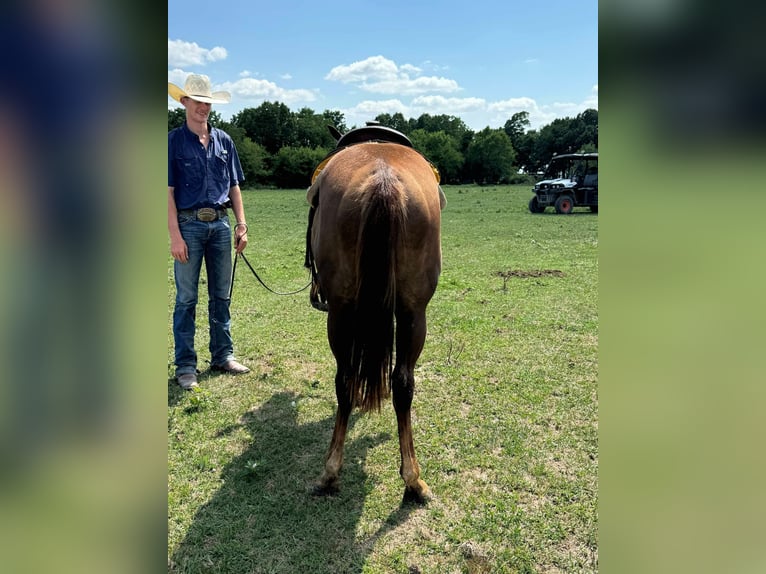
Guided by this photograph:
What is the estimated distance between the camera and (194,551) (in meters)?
2.33

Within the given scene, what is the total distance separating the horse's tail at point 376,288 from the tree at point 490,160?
187 feet

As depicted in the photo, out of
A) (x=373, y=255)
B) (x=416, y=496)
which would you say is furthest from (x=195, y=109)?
(x=416, y=496)

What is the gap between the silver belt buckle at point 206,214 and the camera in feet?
13.3

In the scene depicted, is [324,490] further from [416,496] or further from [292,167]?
[292,167]

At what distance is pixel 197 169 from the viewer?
3.97 m

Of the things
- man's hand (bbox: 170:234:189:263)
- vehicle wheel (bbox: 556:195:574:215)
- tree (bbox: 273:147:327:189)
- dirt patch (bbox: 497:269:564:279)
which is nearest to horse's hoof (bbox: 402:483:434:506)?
man's hand (bbox: 170:234:189:263)

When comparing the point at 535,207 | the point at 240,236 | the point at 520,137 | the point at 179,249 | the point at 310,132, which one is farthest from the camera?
the point at 520,137

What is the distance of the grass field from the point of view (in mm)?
2355

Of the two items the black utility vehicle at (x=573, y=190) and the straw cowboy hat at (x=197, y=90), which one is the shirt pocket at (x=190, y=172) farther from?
the black utility vehicle at (x=573, y=190)

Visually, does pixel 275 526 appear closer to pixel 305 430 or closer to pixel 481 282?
pixel 305 430

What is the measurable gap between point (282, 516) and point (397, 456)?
92 cm

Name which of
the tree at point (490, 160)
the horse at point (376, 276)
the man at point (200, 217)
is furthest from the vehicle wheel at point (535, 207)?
the tree at point (490, 160)
